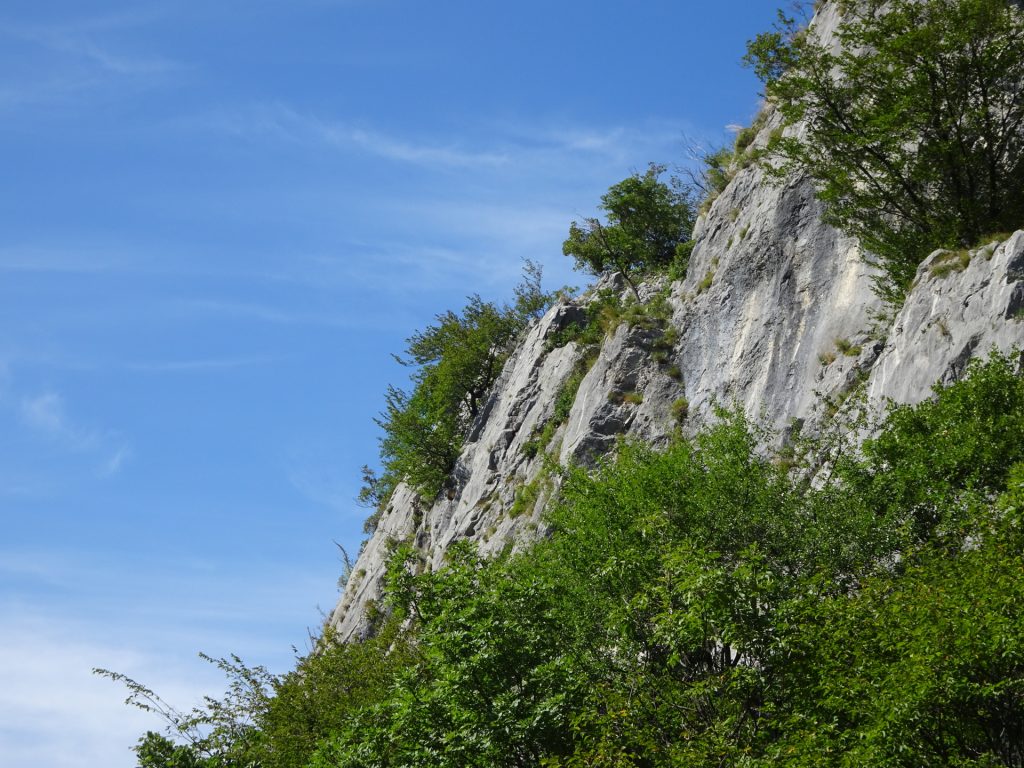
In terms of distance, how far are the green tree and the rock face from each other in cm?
400

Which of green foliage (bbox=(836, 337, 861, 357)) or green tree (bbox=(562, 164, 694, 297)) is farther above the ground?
green tree (bbox=(562, 164, 694, 297))

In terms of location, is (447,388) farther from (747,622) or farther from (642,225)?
(747,622)

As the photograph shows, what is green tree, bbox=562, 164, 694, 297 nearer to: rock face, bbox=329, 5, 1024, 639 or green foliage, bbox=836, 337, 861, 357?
rock face, bbox=329, 5, 1024, 639

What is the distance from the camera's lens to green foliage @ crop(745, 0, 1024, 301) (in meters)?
31.4

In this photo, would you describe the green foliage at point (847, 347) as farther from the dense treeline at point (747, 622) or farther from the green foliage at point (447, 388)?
the green foliage at point (447, 388)

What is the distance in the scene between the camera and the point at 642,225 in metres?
59.6

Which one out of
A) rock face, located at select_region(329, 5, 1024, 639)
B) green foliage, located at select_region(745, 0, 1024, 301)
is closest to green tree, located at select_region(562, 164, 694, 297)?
rock face, located at select_region(329, 5, 1024, 639)

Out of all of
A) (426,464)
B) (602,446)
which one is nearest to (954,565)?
(602,446)

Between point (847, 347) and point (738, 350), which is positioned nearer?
point (847, 347)

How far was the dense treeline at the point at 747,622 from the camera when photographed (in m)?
14.6

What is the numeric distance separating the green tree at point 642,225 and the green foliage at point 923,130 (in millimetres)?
23639

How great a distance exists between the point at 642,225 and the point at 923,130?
27.8 meters

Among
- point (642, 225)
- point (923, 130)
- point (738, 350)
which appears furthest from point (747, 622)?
point (642, 225)

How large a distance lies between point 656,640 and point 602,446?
25.4m
